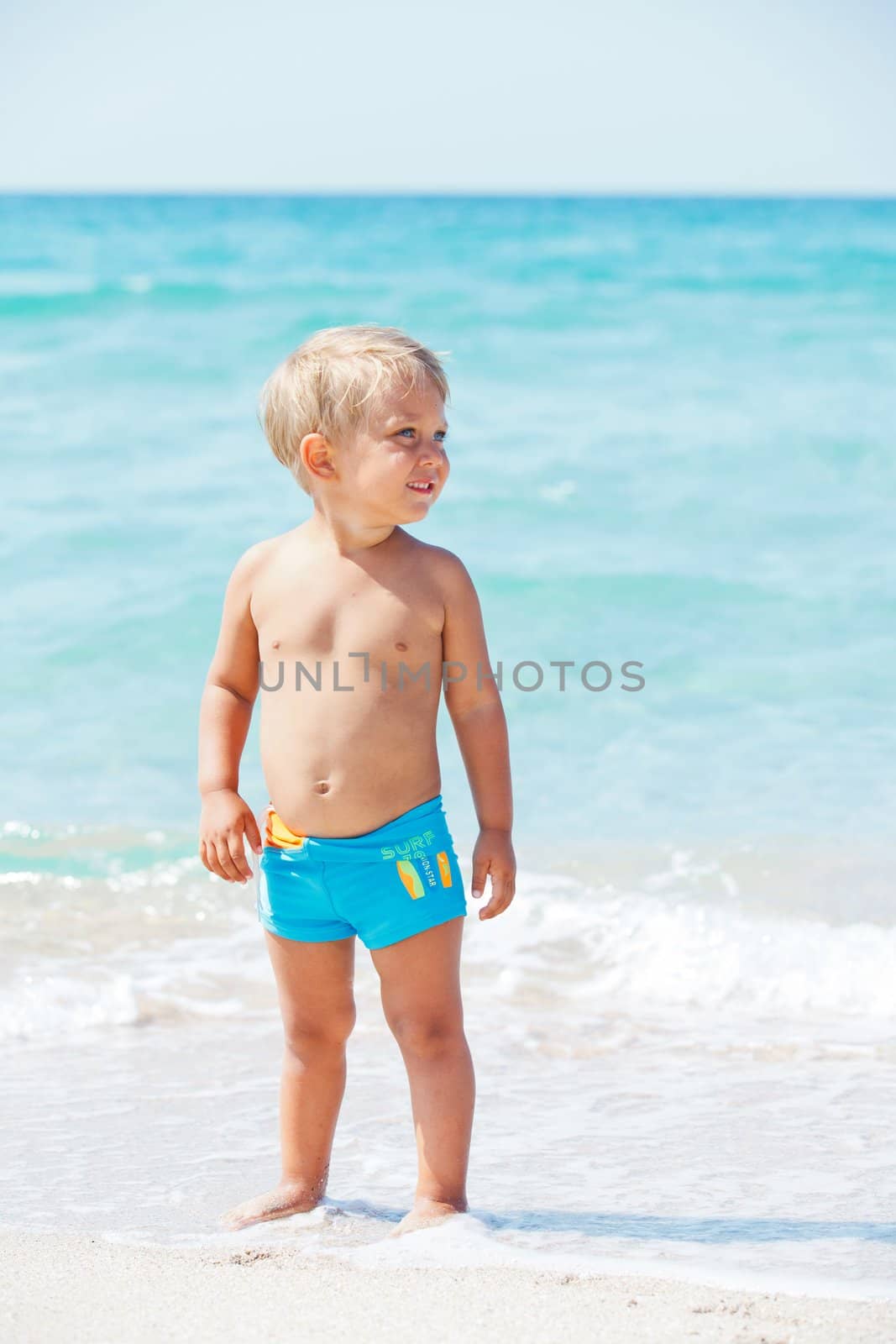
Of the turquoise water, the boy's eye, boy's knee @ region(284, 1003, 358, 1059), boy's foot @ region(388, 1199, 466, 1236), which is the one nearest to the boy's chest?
the boy's eye

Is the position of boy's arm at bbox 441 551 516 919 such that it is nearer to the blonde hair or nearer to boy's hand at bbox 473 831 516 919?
boy's hand at bbox 473 831 516 919

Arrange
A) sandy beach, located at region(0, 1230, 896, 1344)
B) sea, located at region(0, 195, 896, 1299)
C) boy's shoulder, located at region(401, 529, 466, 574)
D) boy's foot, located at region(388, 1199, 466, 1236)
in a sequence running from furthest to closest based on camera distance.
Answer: sea, located at region(0, 195, 896, 1299) < boy's shoulder, located at region(401, 529, 466, 574) < boy's foot, located at region(388, 1199, 466, 1236) < sandy beach, located at region(0, 1230, 896, 1344)

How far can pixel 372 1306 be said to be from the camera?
183 centimetres

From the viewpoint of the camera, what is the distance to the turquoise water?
5.30 meters

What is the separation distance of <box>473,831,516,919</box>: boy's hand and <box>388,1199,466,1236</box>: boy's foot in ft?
1.44

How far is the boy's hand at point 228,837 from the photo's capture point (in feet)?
7.36

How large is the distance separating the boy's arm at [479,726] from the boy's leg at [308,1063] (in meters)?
0.25

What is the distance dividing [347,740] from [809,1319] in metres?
1.00

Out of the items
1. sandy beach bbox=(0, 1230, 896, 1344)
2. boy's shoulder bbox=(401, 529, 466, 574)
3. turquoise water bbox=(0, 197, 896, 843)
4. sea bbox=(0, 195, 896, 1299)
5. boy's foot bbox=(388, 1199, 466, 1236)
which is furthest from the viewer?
turquoise water bbox=(0, 197, 896, 843)

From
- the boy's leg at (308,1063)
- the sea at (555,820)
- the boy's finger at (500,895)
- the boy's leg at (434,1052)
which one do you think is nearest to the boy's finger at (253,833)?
the boy's leg at (308,1063)

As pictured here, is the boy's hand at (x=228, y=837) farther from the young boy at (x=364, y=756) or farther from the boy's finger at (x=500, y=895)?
the boy's finger at (x=500, y=895)

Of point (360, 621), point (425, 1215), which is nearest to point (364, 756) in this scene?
point (360, 621)

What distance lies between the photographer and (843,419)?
10859 mm

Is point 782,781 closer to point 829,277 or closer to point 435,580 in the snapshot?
point 435,580
